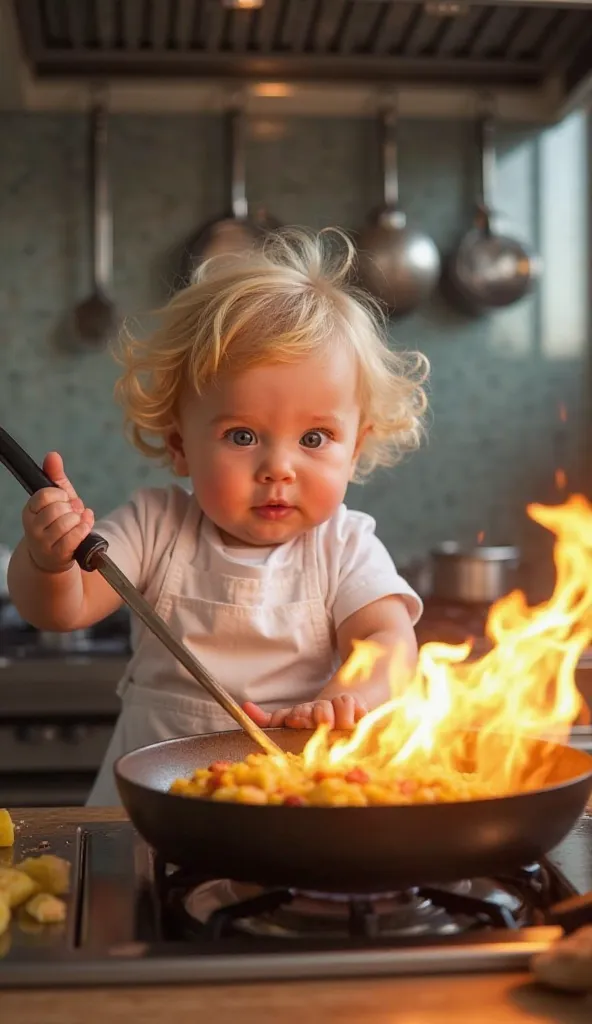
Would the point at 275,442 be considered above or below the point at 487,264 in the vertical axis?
below

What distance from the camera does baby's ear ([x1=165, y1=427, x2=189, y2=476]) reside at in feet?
4.19

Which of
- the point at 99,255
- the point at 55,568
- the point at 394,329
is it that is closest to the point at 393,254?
the point at 394,329

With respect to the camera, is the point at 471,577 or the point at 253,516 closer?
the point at 253,516

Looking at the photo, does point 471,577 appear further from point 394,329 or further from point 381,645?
point 381,645

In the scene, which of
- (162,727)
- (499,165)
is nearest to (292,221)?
(499,165)

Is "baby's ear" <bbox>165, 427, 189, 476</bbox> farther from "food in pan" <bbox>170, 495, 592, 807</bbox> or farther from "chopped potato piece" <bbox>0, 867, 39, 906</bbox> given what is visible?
"chopped potato piece" <bbox>0, 867, 39, 906</bbox>

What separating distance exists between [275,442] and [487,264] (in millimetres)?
1590

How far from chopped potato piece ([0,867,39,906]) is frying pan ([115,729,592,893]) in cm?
7

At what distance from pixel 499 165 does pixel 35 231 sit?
103 cm

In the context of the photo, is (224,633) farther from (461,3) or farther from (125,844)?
(461,3)

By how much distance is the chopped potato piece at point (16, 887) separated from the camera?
69 centimetres

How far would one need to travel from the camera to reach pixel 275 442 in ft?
3.74

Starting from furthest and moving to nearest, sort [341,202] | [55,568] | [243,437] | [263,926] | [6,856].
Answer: [341,202] → [243,437] → [55,568] → [6,856] → [263,926]

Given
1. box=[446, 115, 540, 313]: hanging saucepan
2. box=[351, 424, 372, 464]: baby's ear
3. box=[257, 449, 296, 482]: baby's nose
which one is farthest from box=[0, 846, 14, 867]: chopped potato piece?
box=[446, 115, 540, 313]: hanging saucepan
